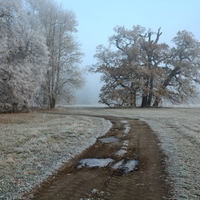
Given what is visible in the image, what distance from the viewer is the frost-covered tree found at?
1908 centimetres

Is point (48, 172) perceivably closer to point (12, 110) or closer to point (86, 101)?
point (12, 110)

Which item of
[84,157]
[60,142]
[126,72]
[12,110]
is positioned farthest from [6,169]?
[126,72]

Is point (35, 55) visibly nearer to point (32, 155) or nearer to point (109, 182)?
point (32, 155)

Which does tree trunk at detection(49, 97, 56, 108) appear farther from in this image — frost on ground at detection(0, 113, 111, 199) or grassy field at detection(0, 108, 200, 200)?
grassy field at detection(0, 108, 200, 200)

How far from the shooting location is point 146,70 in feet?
113

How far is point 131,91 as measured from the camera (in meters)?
36.3

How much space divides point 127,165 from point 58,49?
2962 cm

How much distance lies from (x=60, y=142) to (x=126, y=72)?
2782 centimetres

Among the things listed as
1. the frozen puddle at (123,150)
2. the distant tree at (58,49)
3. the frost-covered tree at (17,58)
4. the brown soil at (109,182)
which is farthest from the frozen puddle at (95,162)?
the distant tree at (58,49)

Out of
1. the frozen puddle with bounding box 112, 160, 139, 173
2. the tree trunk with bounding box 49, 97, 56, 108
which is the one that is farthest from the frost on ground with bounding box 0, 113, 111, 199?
the tree trunk with bounding box 49, 97, 56, 108

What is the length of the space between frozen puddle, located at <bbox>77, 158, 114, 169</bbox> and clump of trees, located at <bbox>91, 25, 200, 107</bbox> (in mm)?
28055

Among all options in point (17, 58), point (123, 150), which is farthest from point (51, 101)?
point (123, 150)

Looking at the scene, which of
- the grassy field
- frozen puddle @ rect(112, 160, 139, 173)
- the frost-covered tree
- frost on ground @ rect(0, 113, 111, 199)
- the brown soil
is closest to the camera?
the brown soil

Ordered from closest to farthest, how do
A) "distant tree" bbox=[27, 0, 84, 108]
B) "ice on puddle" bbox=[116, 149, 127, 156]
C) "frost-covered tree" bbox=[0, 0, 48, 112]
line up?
"ice on puddle" bbox=[116, 149, 127, 156] → "frost-covered tree" bbox=[0, 0, 48, 112] → "distant tree" bbox=[27, 0, 84, 108]
